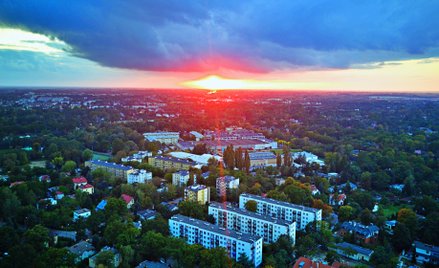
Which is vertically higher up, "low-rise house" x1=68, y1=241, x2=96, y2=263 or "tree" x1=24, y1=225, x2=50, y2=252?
"tree" x1=24, y1=225, x2=50, y2=252

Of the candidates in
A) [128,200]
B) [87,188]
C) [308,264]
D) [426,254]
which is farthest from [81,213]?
[426,254]

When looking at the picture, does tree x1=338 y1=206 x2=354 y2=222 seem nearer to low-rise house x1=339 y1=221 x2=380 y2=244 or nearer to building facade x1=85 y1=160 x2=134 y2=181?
low-rise house x1=339 y1=221 x2=380 y2=244

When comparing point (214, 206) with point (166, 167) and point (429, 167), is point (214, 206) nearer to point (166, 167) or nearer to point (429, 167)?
point (166, 167)

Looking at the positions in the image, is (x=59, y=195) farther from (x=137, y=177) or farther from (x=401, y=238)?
(x=401, y=238)

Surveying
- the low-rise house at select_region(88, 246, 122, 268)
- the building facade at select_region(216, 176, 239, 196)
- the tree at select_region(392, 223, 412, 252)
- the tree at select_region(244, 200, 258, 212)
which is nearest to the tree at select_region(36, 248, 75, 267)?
the low-rise house at select_region(88, 246, 122, 268)

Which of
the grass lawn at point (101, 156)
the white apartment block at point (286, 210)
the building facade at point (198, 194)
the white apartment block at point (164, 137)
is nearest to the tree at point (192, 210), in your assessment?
the building facade at point (198, 194)

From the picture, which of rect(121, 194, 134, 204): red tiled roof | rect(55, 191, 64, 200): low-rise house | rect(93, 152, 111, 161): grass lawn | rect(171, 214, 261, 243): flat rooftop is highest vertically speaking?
rect(171, 214, 261, 243): flat rooftop

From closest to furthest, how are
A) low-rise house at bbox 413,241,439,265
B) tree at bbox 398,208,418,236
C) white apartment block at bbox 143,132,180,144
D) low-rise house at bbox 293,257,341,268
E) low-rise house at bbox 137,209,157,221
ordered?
low-rise house at bbox 293,257,341,268
low-rise house at bbox 413,241,439,265
tree at bbox 398,208,418,236
low-rise house at bbox 137,209,157,221
white apartment block at bbox 143,132,180,144
